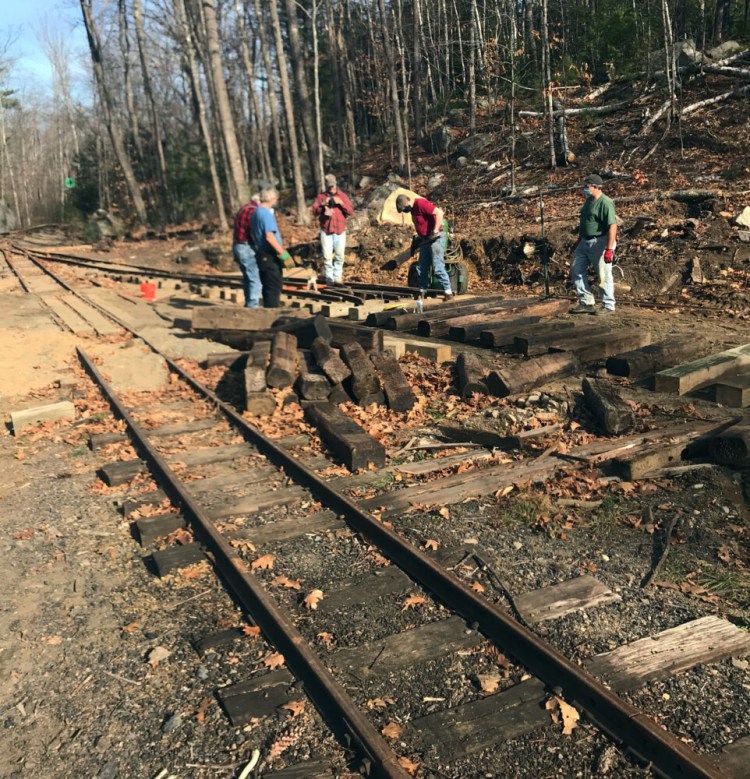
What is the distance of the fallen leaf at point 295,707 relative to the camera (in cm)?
372

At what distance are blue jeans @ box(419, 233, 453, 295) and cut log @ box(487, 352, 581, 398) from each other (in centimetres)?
539

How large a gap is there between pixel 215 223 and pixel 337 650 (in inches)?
1487

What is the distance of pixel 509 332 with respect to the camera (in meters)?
11.1

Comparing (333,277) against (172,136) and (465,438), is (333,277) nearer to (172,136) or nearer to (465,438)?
(465,438)

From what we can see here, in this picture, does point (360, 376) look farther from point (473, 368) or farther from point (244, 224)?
point (244, 224)

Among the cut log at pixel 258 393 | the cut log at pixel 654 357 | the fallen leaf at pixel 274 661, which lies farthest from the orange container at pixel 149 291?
the fallen leaf at pixel 274 661

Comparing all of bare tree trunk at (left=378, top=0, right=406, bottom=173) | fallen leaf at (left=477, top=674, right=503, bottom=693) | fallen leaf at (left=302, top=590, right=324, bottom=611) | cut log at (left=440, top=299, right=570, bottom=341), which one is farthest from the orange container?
fallen leaf at (left=477, top=674, right=503, bottom=693)

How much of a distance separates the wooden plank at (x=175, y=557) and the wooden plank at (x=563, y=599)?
2.30m

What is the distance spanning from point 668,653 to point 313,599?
6.75 feet

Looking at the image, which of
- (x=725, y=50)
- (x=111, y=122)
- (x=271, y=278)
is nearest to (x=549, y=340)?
(x=271, y=278)

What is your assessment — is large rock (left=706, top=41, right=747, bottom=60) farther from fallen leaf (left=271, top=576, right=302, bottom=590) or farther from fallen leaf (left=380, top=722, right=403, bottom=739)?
fallen leaf (left=380, top=722, right=403, bottom=739)

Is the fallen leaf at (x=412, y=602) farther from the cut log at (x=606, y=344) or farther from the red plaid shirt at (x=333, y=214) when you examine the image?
the red plaid shirt at (x=333, y=214)

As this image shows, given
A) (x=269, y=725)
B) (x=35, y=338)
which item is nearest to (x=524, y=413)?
(x=269, y=725)

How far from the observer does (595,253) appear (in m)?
12.2
